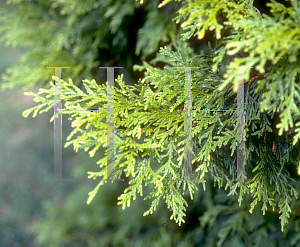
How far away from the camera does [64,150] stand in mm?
3770

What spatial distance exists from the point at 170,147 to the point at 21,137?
3963 mm

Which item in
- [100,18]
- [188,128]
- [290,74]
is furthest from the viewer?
[100,18]

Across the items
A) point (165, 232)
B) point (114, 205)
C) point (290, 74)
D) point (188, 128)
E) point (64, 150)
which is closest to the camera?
point (290, 74)

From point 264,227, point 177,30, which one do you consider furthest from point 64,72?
point 264,227

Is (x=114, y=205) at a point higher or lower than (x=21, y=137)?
lower

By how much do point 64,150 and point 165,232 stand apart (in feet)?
7.91

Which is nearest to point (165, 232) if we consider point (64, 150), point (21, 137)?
point (64, 150)

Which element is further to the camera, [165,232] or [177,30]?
[165,232]

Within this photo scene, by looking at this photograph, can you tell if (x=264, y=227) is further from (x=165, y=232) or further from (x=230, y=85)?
(x=230, y=85)

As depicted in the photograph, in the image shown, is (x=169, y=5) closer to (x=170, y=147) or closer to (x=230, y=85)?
(x=230, y=85)

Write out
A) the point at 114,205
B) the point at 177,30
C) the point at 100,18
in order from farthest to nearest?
the point at 114,205
the point at 100,18
the point at 177,30

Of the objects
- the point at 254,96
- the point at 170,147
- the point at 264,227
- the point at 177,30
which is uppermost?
the point at 177,30

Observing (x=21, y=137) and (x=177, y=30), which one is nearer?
(x=177, y=30)

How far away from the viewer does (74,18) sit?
5.47 feet
